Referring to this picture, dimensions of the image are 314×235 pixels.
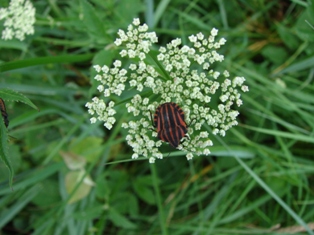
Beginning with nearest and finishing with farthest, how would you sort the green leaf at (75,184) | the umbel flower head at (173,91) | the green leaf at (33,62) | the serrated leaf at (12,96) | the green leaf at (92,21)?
1. the serrated leaf at (12,96)
2. the umbel flower head at (173,91)
3. the green leaf at (33,62)
4. the green leaf at (92,21)
5. the green leaf at (75,184)

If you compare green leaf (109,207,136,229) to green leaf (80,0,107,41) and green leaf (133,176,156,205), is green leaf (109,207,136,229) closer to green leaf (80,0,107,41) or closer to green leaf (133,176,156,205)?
green leaf (133,176,156,205)

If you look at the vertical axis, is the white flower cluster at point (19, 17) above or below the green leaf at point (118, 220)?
above

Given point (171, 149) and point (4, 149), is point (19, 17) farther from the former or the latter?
point (171, 149)

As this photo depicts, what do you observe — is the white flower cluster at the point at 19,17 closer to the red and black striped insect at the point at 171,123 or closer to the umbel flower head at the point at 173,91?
the umbel flower head at the point at 173,91

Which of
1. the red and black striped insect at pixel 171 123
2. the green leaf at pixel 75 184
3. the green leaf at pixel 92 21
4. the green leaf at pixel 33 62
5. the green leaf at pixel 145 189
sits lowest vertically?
the red and black striped insect at pixel 171 123

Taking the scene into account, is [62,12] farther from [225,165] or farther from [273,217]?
[273,217]

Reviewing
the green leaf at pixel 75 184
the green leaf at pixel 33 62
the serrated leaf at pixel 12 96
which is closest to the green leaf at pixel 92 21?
the green leaf at pixel 33 62

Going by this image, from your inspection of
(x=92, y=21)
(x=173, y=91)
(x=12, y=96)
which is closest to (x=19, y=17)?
(x=92, y=21)

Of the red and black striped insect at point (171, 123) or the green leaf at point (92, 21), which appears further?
the green leaf at point (92, 21)
